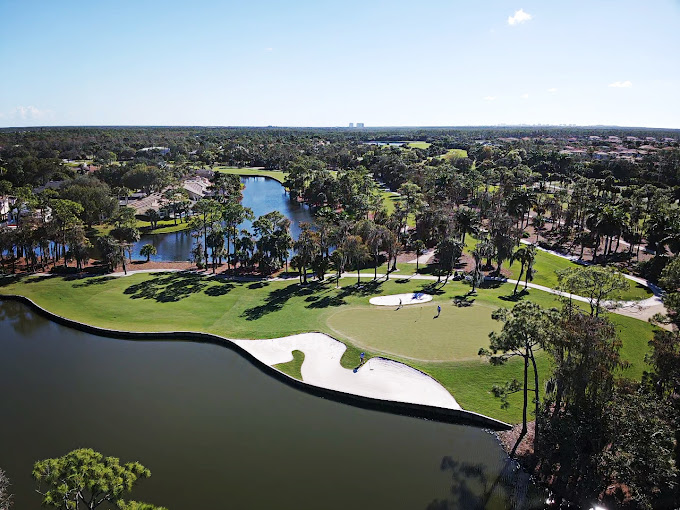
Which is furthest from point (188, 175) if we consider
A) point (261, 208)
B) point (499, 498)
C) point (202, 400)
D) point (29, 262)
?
point (499, 498)

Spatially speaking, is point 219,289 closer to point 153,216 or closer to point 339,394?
point 339,394

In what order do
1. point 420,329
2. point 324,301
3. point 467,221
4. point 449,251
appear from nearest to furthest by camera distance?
point 420,329, point 324,301, point 449,251, point 467,221

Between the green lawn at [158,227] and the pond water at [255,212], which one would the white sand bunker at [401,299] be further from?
the green lawn at [158,227]

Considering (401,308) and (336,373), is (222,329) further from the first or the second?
(401,308)

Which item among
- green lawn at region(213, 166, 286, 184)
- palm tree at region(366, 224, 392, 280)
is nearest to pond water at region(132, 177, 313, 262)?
green lawn at region(213, 166, 286, 184)

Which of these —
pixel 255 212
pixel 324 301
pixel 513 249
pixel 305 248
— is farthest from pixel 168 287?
pixel 255 212
